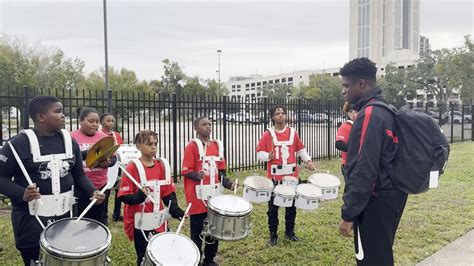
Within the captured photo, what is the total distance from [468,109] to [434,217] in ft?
60.1

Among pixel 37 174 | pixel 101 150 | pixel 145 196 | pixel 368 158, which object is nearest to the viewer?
pixel 368 158

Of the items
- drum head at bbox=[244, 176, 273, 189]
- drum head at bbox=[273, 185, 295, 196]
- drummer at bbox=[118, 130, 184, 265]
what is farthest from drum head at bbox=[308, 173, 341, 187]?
drummer at bbox=[118, 130, 184, 265]

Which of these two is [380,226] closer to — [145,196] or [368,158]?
[368,158]

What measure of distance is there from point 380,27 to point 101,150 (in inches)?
5122

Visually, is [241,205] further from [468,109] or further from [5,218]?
[468,109]

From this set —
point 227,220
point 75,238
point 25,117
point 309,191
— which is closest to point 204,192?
point 227,220

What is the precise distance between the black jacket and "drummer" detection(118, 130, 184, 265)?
176 cm

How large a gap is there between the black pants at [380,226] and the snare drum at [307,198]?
6.83 feet

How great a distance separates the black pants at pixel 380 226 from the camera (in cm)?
304

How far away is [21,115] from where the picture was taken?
25.5 feet

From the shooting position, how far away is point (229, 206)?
404 centimetres

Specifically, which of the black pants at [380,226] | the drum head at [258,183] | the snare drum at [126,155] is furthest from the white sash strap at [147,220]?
the black pants at [380,226]

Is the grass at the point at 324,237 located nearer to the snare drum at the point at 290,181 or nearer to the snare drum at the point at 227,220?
the snare drum at the point at 290,181

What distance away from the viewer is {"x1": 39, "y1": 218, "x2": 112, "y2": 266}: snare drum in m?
2.60
